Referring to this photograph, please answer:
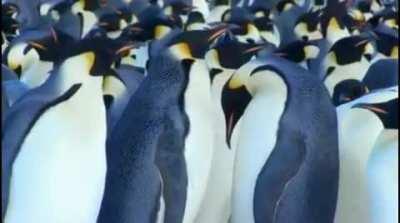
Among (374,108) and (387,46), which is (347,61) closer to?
(387,46)

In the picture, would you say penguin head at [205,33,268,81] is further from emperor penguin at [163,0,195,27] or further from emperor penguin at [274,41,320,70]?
emperor penguin at [163,0,195,27]

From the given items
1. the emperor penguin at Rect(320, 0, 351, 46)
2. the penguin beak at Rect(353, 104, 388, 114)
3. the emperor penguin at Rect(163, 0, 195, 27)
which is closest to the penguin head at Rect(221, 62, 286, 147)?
the penguin beak at Rect(353, 104, 388, 114)

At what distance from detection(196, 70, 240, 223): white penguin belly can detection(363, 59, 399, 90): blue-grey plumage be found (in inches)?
12.5

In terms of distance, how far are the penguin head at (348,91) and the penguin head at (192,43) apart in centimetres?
27

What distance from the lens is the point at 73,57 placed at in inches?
56.9

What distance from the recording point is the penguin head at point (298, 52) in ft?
5.66

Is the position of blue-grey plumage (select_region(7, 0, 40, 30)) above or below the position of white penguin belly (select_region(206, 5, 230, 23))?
above

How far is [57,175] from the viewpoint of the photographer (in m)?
1.29

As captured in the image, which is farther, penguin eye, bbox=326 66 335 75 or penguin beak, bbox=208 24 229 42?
penguin eye, bbox=326 66 335 75

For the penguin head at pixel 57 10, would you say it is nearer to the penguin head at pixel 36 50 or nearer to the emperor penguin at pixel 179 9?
the emperor penguin at pixel 179 9

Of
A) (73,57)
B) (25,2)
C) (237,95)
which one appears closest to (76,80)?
(73,57)

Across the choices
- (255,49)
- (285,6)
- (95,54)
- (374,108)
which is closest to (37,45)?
(95,54)

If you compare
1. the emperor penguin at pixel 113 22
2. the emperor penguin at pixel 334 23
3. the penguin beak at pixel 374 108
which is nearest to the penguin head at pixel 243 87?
the penguin beak at pixel 374 108

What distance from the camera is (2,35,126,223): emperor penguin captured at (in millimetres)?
1287
